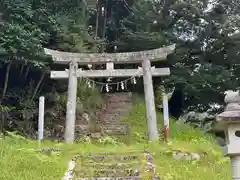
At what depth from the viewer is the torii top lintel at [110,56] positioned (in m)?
15.0

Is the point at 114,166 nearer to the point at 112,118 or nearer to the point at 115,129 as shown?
the point at 115,129

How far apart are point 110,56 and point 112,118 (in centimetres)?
439

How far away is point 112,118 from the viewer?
61.7 feet

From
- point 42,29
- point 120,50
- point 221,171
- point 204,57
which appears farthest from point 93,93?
point 221,171

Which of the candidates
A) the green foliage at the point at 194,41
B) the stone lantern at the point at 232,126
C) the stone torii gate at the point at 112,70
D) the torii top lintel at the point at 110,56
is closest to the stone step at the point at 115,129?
the green foliage at the point at 194,41

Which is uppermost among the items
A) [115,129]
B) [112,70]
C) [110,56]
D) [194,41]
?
[194,41]

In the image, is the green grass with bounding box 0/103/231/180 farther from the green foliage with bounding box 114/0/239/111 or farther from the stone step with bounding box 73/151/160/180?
the green foliage with bounding box 114/0/239/111

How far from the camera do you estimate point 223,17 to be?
60.1ft

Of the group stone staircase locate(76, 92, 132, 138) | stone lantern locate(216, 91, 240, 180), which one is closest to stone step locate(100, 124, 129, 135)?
stone staircase locate(76, 92, 132, 138)

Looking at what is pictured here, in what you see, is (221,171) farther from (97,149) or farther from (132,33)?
(132,33)

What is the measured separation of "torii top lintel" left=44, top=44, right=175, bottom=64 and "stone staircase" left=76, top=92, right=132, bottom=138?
3.57 metres

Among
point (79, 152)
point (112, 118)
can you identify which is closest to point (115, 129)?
point (112, 118)

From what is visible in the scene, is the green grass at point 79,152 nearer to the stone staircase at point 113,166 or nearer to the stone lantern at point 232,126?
the stone staircase at point 113,166

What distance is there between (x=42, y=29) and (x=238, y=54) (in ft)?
27.2
